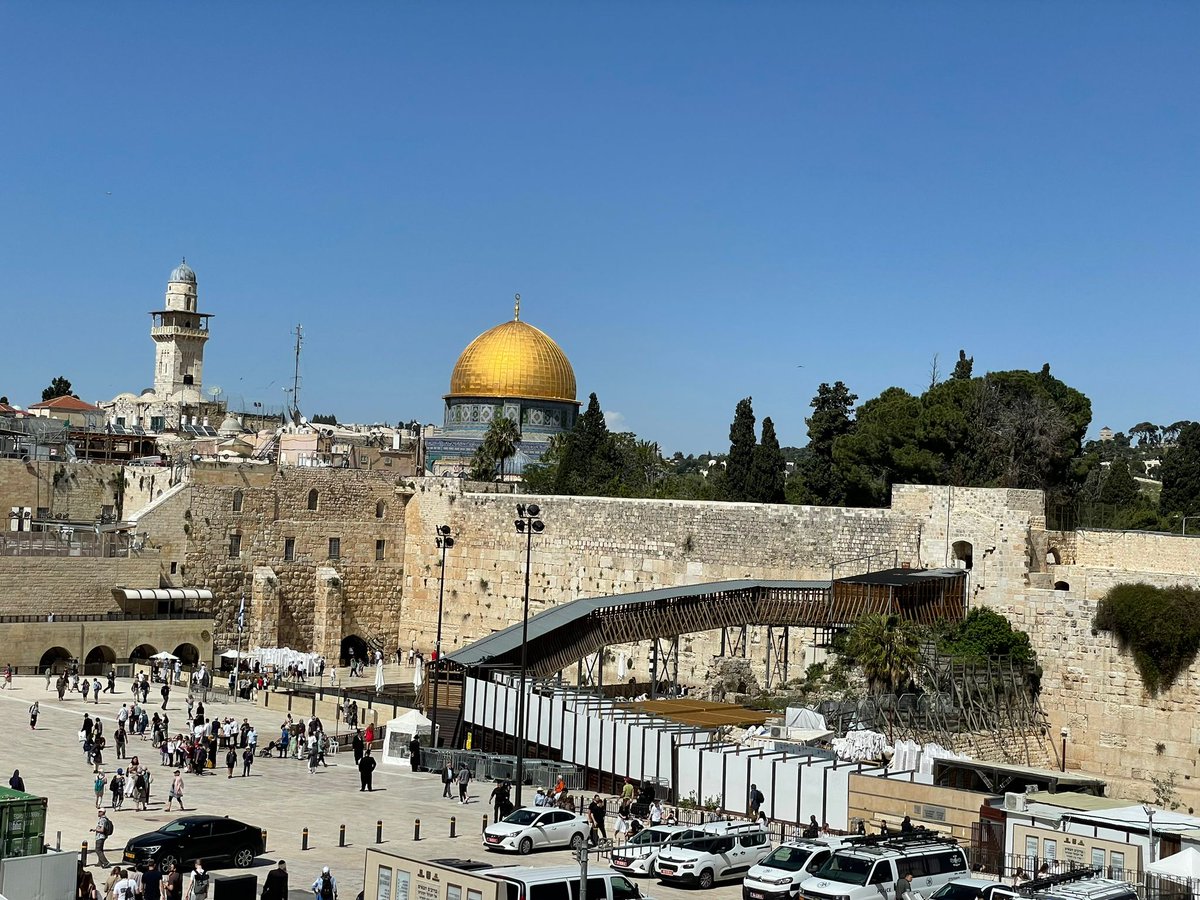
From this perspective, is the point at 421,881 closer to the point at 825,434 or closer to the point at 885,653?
the point at 885,653

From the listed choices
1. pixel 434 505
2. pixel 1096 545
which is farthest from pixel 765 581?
pixel 434 505

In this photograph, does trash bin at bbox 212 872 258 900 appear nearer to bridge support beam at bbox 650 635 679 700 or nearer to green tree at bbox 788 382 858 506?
bridge support beam at bbox 650 635 679 700

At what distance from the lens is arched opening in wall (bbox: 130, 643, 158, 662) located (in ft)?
129

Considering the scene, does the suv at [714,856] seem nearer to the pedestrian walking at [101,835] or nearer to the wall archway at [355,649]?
the pedestrian walking at [101,835]

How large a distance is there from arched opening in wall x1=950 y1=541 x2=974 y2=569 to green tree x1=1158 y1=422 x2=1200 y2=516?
19.4m

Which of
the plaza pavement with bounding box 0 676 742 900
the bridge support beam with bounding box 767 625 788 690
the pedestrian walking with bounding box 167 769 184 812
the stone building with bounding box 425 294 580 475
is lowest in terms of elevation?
the plaza pavement with bounding box 0 676 742 900

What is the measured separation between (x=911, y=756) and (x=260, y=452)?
1237 inches

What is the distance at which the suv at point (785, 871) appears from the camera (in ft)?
54.9

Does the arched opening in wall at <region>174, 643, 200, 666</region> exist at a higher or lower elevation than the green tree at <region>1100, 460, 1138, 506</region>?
lower

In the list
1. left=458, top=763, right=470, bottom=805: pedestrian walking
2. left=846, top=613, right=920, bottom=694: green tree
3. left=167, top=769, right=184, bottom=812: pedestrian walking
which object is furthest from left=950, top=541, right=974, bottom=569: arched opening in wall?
left=167, top=769, right=184, bottom=812: pedestrian walking

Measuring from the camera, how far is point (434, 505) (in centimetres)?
4478

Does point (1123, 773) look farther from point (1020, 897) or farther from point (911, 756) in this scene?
point (1020, 897)

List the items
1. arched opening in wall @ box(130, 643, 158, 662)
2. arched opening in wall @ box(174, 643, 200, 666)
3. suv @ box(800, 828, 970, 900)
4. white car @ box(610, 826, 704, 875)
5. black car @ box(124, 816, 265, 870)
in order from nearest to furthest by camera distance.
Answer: suv @ box(800, 828, 970, 900), black car @ box(124, 816, 265, 870), white car @ box(610, 826, 704, 875), arched opening in wall @ box(130, 643, 158, 662), arched opening in wall @ box(174, 643, 200, 666)

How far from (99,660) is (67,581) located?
2143mm
